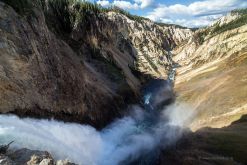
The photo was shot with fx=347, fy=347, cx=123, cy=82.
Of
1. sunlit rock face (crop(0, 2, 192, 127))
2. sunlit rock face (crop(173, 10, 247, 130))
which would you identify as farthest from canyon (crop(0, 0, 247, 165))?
sunlit rock face (crop(173, 10, 247, 130))

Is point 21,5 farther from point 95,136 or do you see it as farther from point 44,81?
point 95,136

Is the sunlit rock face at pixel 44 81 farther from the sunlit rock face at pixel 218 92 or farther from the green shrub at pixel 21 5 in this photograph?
the sunlit rock face at pixel 218 92

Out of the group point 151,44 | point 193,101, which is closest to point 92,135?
point 193,101

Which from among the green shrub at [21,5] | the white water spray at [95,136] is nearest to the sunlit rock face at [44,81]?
the green shrub at [21,5]

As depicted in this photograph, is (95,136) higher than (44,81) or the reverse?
the reverse

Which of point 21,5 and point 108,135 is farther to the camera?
point 108,135

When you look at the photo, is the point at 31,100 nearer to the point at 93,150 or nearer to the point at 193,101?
the point at 93,150

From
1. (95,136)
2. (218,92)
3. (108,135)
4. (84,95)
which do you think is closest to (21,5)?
(84,95)
